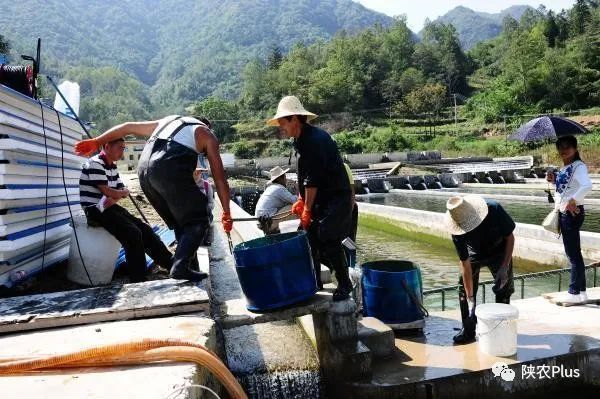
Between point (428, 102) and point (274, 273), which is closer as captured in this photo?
point (274, 273)

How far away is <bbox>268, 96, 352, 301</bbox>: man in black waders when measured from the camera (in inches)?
161

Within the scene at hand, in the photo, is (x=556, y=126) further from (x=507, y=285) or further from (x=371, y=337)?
(x=371, y=337)

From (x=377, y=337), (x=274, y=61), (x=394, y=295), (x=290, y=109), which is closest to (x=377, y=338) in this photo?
(x=377, y=337)

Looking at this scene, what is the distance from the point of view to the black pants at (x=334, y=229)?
13.6 feet

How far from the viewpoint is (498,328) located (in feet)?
13.6

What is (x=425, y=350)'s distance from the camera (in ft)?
14.8

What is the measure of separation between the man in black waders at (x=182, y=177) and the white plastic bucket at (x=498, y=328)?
2288mm

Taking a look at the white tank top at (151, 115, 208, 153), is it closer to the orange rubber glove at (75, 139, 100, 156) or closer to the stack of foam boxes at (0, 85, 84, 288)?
the orange rubber glove at (75, 139, 100, 156)

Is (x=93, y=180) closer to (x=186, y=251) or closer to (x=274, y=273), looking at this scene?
(x=186, y=251)

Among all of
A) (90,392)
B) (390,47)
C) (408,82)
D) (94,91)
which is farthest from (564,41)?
(94,91)

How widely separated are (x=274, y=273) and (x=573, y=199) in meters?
3.52

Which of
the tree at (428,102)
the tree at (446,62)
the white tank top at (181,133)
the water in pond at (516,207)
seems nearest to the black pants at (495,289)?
the white tank top at (181,133)

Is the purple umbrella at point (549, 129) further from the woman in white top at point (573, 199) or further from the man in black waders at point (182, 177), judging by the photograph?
the man in black waders at point (182, 177)

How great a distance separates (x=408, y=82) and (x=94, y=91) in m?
110
